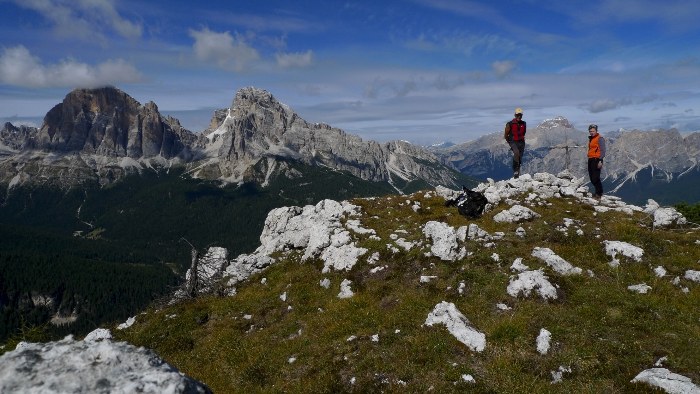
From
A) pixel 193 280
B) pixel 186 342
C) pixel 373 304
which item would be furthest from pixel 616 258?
pixel 193 280

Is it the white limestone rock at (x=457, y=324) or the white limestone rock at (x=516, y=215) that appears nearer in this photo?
the white limestone rock at (x=457, y=324)

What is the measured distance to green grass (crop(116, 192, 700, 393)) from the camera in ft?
41.6

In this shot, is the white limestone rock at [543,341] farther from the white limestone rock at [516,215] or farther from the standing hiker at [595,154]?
the standing hiker at [595,154]

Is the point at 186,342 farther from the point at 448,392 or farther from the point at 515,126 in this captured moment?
the point at 515,126

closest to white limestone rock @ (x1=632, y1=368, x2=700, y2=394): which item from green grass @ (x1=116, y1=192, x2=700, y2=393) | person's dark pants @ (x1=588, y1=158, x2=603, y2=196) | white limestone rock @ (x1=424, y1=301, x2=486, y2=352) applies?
green grass @ (x1=116, y1=192, x2=700, y2=393)

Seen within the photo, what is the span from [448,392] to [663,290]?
1085 cm

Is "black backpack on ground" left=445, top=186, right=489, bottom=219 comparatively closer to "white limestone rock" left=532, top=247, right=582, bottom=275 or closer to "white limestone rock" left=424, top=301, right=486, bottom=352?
"white limestone rock" left=532, top=247, right=582, bottom=275

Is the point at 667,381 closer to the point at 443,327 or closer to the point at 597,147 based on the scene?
the point at 443,327

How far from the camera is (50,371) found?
24.0 ft

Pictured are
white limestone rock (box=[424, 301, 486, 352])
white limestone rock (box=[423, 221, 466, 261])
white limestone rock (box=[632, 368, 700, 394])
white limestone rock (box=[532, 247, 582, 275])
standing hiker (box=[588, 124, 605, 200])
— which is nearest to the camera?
white limestone rock (box=[632, 368, 700, 394])

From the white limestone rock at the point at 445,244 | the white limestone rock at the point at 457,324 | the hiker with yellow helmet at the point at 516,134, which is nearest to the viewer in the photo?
the white limestone rock at the point at 457,324

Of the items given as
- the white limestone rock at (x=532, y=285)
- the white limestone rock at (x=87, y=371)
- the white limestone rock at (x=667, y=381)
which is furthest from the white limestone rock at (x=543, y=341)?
the white limestone rock at (x=87, y=371)

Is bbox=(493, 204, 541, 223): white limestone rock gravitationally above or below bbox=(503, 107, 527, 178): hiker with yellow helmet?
below

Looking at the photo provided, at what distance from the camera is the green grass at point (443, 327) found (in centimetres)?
1269
